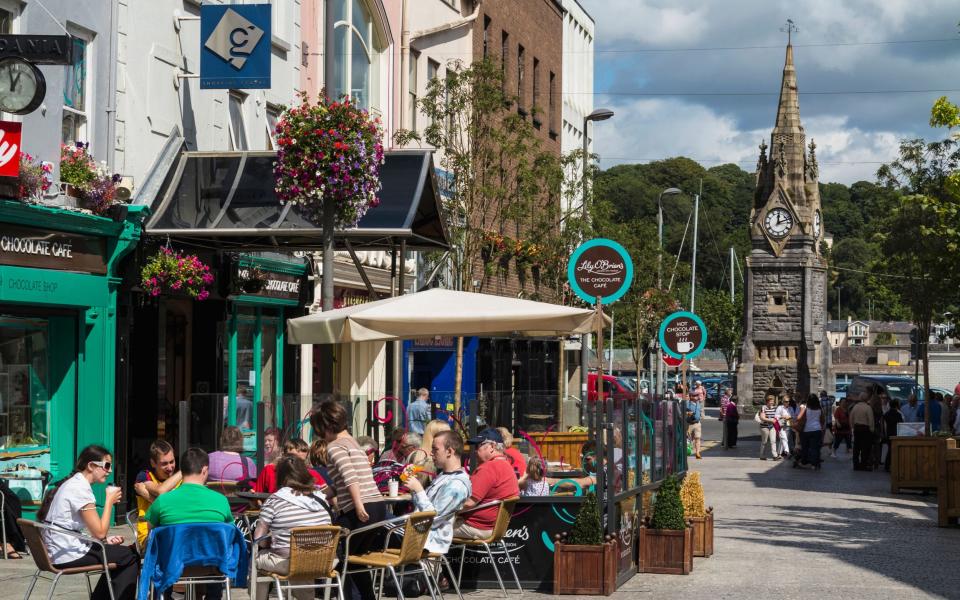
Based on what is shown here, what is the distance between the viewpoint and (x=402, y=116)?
30.8 meters

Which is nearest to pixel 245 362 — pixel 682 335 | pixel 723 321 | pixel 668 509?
pixel 682 335

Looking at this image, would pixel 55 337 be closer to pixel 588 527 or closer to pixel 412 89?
pixel 588 527

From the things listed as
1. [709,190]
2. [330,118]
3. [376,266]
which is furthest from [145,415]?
[709,190]

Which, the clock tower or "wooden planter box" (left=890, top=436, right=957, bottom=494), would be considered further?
the clock tower

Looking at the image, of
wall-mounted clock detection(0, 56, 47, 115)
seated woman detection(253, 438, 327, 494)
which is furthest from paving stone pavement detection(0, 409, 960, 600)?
wall-mounted clock detection(0, 56, 47, 115)

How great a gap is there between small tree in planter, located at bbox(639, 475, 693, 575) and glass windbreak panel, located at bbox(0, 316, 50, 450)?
24.0 ft

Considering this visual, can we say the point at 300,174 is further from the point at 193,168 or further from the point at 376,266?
the point at 376,266

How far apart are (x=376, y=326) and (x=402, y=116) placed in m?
17.3

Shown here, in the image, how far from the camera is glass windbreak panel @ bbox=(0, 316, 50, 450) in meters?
16.5

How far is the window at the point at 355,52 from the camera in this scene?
2691cm

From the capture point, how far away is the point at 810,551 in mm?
16031

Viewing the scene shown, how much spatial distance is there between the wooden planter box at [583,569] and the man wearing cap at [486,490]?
67cm

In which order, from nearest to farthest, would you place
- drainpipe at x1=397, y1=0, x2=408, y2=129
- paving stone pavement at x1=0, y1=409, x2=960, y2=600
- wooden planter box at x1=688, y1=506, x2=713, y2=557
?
paving stone pavement at x1=0, y1=409, x2=960, y2=600 < wooden planter box at x1=688, y1=506, x2=713, y2=557 < drainpipe at x1=397, y1=0, x2=408, y2=129

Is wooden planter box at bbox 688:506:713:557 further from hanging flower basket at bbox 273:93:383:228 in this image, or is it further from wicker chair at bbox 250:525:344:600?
wicker chair at bbox 250:525:344:600
